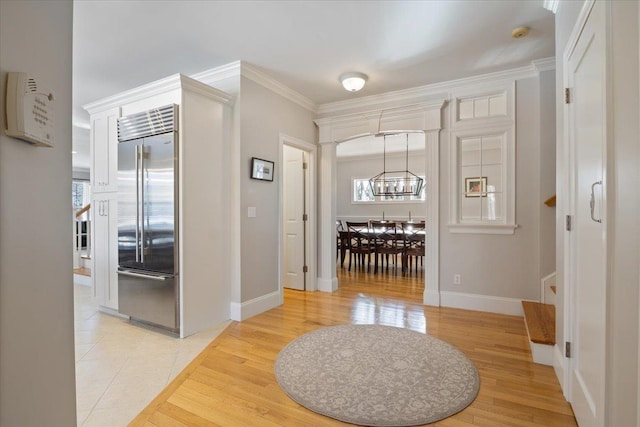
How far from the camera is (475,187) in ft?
12.5

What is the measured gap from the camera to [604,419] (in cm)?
128

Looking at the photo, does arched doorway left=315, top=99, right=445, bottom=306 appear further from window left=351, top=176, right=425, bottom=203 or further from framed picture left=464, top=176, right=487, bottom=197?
window left=351, top=176, right=425, bottom=203

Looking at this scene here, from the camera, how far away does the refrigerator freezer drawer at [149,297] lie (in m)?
2.88

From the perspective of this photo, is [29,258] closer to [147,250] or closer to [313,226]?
[147,250]

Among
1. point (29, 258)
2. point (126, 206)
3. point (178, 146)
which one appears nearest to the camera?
point (29, 258)

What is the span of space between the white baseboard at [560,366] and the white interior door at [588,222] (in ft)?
0.39

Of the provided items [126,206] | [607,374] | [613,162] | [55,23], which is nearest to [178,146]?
[126,206]

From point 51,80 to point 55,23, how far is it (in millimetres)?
145

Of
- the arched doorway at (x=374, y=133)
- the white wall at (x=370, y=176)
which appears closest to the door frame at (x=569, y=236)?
the arched doorway at (x=374, y=133)

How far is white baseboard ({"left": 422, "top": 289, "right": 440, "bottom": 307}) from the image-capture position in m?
3.89

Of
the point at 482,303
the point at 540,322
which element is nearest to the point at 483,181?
the point at 482,303

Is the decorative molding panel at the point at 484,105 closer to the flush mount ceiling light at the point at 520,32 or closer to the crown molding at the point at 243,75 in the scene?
the flush mount ceiling light at the point at 520,32

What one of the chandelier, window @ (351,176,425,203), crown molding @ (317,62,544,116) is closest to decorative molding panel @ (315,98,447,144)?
crown molding @ (317,62,544,116)

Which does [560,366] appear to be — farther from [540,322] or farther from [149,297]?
[149,297]
